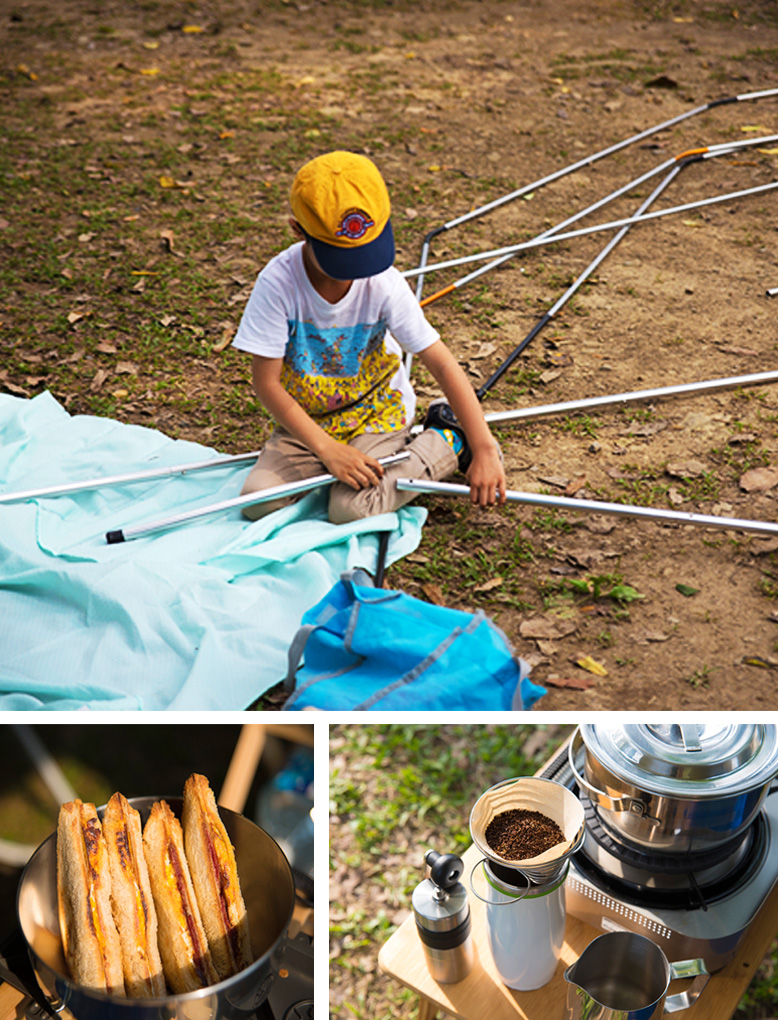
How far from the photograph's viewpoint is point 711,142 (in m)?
5.30

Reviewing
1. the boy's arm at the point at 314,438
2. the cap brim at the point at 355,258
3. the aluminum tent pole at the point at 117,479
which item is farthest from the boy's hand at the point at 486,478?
the aluminum tent pole at the point at 117,479

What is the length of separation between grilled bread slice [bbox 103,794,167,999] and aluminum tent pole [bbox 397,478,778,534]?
186cm

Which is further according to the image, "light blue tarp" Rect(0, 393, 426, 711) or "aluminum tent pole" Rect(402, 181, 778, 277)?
"aluminum tent pole" Rect(402, 181, 778, 277)

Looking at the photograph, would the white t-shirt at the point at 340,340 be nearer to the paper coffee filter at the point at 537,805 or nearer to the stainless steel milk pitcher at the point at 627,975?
the paper coffee filter at the point at 537,805

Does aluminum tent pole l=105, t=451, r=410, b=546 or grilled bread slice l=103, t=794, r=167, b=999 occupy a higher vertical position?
grilled bread slice l=103, t=794, r=167, b=999

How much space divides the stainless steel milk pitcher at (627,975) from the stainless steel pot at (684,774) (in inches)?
6.4

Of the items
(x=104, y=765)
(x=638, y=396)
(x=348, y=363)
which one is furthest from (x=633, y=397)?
(x=104, y=765)

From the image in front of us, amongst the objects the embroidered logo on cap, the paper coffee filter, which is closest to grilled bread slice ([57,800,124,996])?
the paper coffee filter

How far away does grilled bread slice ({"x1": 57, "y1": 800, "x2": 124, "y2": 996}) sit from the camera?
2.77 ft

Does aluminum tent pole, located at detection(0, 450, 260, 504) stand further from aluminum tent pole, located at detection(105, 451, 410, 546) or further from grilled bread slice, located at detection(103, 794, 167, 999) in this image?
grilled bread slice, located at detection(103, 794, 167, 999)

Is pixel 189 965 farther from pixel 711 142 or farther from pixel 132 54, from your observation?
pixel 132 54

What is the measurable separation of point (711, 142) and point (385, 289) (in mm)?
3578

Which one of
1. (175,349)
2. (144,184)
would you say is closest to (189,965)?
(175,349)

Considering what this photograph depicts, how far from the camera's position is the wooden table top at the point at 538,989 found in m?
1.44
